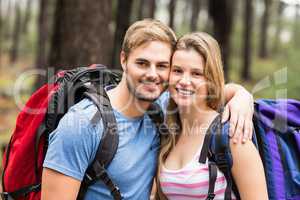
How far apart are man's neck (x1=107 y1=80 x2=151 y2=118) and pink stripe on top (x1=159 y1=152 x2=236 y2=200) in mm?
488

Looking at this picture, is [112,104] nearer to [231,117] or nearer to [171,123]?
[171,123]

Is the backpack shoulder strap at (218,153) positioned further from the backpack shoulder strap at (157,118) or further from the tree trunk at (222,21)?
the tree trunk at (222,21)

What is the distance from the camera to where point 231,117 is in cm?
278

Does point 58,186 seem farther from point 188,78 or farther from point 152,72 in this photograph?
point 188,78

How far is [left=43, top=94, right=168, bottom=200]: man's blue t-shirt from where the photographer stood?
2.58 metres

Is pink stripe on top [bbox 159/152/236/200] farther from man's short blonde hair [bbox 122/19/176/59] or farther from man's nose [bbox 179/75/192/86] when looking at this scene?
man's short blonde hair [bbox 122/19/176/59]

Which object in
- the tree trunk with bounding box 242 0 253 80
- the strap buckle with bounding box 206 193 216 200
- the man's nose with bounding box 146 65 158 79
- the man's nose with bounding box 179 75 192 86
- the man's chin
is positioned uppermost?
the tree trunk with bounding box 242 0 253 80

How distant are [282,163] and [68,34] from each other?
335cm

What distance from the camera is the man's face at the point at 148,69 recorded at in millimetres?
2877

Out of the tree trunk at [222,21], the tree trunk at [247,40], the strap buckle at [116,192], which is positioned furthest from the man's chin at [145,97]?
the tree trunk at [247,40]

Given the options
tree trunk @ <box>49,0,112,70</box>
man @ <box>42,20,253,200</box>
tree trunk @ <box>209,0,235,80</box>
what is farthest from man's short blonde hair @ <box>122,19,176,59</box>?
tree trunk @ <box>209,0,235,80</box>

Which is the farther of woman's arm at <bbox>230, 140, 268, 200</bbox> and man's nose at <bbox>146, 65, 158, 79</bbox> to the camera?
man's nose at <bbox>146, 65, 158, 79</bbox>

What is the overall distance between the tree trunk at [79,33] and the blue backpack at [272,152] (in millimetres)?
2805

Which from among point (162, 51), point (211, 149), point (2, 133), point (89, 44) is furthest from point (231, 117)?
point (2, 133)
